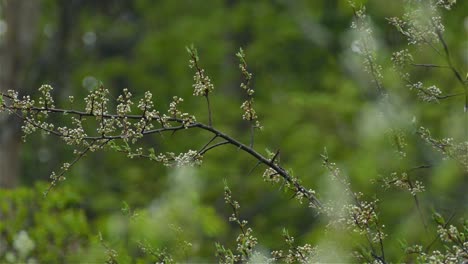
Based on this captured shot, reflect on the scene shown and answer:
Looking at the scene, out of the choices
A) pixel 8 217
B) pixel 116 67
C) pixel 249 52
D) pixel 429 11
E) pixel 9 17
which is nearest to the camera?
pixel 429 11

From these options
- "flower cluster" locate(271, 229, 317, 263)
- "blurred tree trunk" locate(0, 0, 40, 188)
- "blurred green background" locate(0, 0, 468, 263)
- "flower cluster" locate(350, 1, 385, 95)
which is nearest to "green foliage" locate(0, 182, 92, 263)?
"blurred green background" locate(0, 0, 468, 263)

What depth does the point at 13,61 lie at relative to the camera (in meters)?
11.0

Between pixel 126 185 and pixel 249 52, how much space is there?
2628mm

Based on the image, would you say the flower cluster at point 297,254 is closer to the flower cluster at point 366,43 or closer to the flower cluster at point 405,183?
the flower cluster at point 405,183

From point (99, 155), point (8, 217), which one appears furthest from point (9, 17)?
point (8, 217)

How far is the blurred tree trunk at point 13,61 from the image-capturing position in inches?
421

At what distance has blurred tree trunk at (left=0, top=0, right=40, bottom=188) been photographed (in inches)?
421

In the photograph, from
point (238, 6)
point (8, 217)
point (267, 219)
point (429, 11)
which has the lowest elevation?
point (429, 11)

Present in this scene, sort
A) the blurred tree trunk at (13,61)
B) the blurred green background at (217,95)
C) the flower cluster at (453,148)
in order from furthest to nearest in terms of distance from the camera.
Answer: the blurred tree trunk at (13,61) → the blurred green background at (217,95) → the flower cluster at (453,148)

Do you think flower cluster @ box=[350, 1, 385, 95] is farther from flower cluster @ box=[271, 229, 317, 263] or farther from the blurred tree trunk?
the blurred tree trunk

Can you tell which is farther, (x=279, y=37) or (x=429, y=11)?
(x=279, y=37)

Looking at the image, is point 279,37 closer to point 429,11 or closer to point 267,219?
point 267,219

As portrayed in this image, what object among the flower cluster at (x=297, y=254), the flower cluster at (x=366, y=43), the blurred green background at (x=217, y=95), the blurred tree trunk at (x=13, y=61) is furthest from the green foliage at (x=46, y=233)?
the blurred tree trunk at (x=13, y=61)

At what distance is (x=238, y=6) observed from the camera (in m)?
13.8
